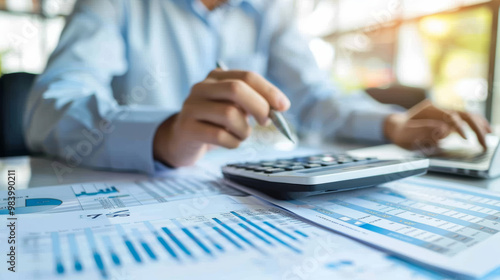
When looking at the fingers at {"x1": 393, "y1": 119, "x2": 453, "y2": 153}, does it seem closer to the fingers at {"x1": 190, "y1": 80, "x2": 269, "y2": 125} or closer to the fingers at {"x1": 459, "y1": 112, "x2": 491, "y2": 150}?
the fingers at {"x1": 459, "y1": 112, "x2": 491, "y2": 150}

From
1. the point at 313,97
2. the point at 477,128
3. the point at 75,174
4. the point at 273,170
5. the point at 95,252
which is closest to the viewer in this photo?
the point at 95,252

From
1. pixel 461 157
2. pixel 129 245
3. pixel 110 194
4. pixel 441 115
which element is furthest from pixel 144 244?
pixel 441 115

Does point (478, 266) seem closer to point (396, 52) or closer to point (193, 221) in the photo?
point (193, 221)

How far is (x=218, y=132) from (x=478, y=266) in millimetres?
273

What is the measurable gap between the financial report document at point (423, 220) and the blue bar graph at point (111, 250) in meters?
0.13

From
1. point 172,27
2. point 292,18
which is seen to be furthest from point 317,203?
point 292,18

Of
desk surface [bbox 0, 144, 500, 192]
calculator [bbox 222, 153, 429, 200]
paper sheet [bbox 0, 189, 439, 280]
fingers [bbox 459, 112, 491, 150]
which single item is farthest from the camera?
fingers [bbox 459, 112, 491, 150]

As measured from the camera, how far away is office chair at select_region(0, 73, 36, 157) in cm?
81

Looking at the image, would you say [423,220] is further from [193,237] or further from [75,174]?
[75,174]

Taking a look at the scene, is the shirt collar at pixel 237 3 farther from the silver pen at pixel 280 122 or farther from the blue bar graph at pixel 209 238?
the blue bar graph at pixel 209 238

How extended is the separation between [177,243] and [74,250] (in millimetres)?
57

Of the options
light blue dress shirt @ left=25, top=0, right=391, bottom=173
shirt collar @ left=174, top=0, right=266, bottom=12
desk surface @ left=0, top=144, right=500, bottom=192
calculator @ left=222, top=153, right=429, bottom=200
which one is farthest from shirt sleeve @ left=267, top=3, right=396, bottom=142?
calculator @ left=222, top=153, right=429, bottom=200

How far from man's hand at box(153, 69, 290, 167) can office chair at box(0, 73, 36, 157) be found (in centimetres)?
61

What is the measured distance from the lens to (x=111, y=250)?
19cm
